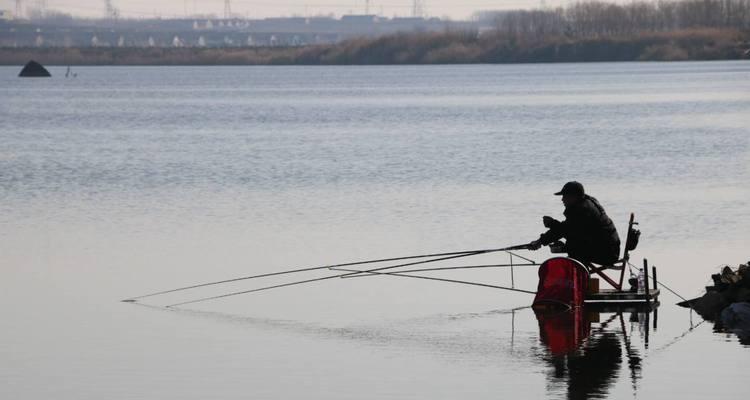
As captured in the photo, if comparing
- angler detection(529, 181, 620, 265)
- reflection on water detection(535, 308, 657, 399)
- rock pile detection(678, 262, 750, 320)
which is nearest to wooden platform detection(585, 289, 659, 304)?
reflection on water detection(535, 308, 657, 399)

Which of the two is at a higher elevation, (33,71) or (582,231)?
(582,231)

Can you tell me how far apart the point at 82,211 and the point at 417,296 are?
1229 cm

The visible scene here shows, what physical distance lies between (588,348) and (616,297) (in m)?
1.99

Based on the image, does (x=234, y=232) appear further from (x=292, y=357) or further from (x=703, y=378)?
(x=703, y=378)

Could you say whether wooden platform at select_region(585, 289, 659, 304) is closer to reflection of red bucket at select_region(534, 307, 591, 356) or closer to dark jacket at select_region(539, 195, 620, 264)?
reflection of red bucket at select_region(534, 307, 591, 356)

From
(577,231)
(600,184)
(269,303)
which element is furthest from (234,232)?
(600,184)

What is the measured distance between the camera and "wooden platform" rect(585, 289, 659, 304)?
51.9ft

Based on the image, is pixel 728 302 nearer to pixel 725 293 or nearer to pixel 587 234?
pixel 725 293

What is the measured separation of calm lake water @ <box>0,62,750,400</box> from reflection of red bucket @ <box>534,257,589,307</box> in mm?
252

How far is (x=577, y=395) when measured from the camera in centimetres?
1202

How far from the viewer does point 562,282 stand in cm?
1562

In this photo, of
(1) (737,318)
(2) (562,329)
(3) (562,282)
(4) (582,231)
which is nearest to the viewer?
(2) (562,329)

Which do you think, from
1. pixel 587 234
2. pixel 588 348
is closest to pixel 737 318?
pixel 587 234

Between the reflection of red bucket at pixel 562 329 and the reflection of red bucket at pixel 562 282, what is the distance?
4.7 inches
